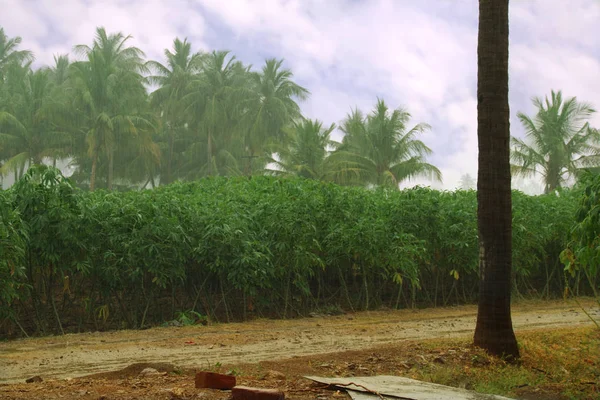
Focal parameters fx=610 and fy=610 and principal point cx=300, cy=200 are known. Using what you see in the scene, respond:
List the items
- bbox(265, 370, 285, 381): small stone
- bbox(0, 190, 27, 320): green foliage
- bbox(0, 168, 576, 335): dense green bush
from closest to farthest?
bbox(265, 370, 285, 381): small stone
bbox(0, 190, 27, 320): green foliage
bbox(0, 168, 576, 335): dense green bush

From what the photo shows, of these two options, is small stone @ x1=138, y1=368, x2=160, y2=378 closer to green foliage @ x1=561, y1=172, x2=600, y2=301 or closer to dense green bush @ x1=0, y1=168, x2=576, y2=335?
dense green bush @ x1=0, y1=168, x2=576, y2=335

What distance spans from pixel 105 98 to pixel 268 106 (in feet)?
39.7

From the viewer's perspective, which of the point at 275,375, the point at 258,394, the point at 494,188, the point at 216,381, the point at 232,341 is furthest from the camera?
the point at 232,341

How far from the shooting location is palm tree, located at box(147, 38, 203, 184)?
45.3 m

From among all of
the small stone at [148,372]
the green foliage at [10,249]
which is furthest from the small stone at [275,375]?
the green foliage at [10,249]

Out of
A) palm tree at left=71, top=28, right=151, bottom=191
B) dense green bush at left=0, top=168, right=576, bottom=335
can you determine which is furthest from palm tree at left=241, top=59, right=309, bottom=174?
dense green bush at left=0, top=168, right=576, bottom=335

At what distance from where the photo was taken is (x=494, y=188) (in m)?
6.62

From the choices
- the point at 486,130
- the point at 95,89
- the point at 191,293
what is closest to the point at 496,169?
the point at 486,130

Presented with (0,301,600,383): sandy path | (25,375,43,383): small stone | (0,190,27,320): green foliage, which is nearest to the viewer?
(25,375,43,383): small stone

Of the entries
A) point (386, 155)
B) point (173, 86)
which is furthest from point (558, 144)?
point (173, 86)

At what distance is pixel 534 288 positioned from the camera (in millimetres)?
15203

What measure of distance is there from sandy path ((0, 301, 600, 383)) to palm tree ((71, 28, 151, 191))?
30.6m

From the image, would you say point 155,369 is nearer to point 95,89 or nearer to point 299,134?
point 299,134

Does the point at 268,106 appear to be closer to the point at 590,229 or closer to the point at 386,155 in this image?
the point at 386,155
